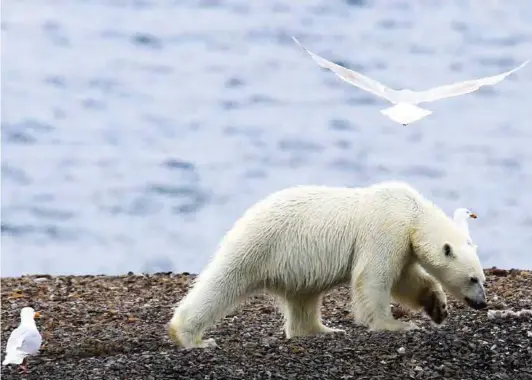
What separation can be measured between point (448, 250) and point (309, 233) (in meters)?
0.87

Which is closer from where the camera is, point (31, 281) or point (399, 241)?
point (399, 241)

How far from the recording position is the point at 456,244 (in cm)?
709

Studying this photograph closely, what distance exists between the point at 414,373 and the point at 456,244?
1.52m

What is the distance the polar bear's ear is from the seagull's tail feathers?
88 centimetres

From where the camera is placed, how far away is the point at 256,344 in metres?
6.60

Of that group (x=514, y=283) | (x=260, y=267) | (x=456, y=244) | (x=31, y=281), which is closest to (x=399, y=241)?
(x=456, y=244)

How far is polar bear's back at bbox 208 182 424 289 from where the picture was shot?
22.4 ft

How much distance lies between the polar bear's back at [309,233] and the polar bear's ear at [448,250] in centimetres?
25

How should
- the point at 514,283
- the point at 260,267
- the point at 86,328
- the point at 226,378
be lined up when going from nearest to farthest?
the point at 226,378
the point at 260,267
the point at 86,328
the point at 514,283

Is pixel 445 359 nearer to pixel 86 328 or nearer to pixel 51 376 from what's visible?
pixel 51 376

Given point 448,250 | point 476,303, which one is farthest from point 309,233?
point 476,303

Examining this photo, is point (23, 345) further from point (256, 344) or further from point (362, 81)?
point (362, 81)

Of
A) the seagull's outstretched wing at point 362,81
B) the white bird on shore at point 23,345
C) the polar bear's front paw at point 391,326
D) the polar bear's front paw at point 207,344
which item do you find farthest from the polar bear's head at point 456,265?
the white bird on shore at point 23,345

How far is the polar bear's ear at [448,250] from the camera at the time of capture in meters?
6.99
